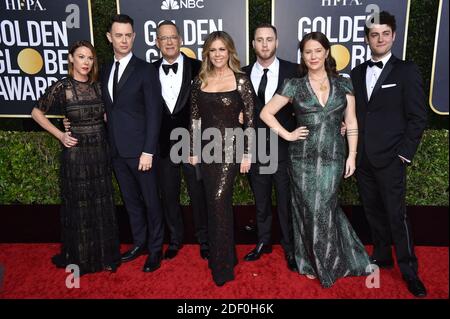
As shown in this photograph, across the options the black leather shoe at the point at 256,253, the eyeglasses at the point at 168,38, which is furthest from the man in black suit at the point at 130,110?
the black leather shoe at the point at 256,253

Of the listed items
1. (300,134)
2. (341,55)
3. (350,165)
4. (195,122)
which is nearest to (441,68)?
(341,55)

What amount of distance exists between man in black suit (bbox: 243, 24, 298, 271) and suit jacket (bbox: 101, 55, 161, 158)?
0.89m

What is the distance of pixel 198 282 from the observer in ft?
12.0

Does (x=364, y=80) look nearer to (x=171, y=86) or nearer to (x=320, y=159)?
(x=320, y=159)

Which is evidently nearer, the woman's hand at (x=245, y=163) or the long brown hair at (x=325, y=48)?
the long brown hair at (x=325, y=48)

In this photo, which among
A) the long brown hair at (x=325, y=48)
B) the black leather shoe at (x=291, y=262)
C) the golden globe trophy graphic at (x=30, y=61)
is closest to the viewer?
the long brown hair at (x=325, y=48)

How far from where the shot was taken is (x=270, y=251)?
4.15 meters

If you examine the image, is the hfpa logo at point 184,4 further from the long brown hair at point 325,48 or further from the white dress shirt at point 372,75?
the white dress shirt at point 372,75

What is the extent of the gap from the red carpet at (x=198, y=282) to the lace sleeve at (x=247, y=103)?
130 centimetres

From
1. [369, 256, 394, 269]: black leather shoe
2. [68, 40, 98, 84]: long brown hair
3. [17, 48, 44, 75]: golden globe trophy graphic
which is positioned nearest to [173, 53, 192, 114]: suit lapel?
[68, 40, 98, 84]: long brown hair

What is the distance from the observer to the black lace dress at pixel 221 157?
10.9 ft

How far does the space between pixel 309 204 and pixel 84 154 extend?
2.04 m

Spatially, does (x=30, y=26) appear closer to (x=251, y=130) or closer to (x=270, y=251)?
(x=251, y=130)
